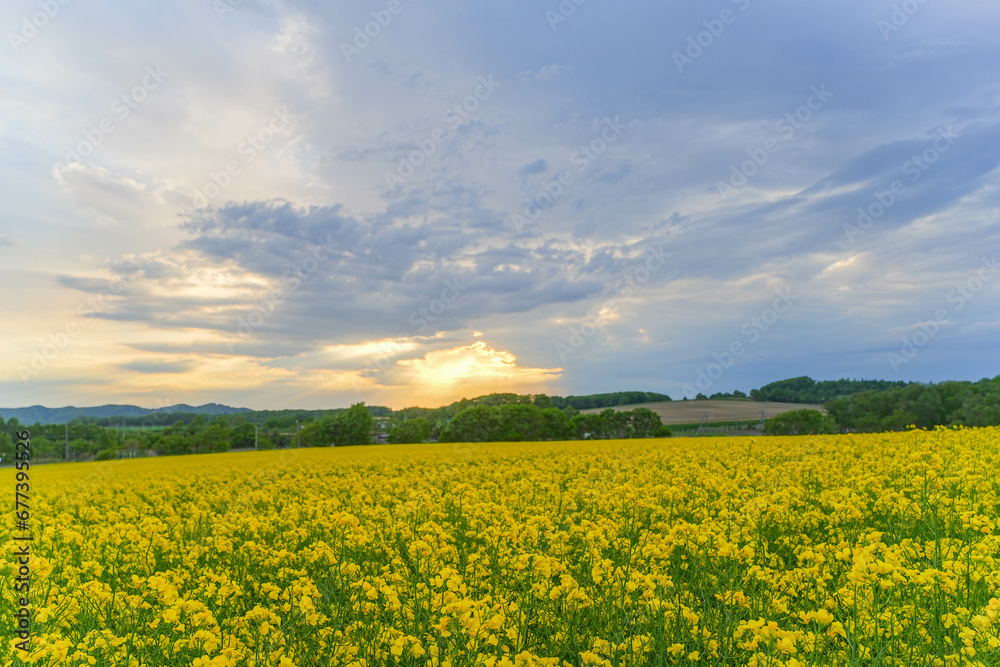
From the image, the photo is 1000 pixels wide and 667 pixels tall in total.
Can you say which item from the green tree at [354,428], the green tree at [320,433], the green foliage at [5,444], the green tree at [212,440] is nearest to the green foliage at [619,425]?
the green tree at [354,428]

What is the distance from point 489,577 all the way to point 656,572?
1.76 metres

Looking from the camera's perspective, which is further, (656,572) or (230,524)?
(230,524)

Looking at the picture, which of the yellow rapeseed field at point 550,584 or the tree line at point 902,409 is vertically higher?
the yellow rapeseed field at point 550,584

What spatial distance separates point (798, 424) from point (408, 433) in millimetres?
43066

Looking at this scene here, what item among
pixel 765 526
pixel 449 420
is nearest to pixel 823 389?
pixel 449 420

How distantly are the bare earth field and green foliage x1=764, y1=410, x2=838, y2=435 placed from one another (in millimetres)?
2567

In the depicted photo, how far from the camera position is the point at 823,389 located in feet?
225

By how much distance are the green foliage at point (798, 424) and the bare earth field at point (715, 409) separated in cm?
257

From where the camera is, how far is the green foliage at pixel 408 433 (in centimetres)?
6531

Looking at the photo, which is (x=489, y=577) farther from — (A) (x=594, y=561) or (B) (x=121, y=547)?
(B) (x=121, y=547)

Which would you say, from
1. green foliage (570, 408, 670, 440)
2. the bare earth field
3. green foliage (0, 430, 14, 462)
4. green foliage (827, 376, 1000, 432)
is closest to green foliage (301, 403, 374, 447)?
green foliage (570, 408, 670, 440)

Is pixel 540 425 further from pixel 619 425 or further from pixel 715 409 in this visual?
pixel 715 409

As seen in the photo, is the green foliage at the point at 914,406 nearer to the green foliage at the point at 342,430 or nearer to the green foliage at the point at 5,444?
the green foliage at the point at 342,430

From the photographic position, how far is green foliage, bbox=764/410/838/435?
172ft
